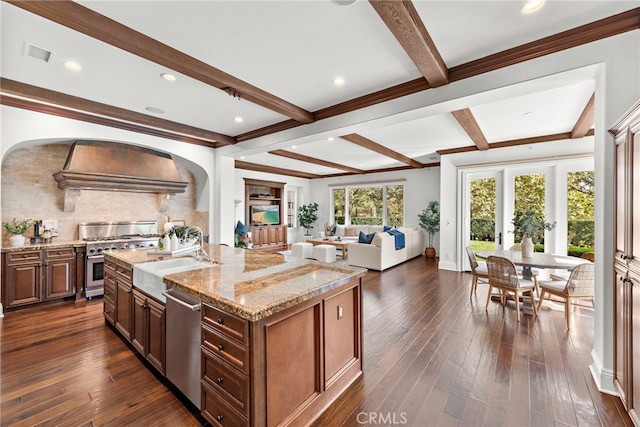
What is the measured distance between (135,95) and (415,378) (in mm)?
4282

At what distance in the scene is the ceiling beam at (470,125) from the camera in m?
3.57

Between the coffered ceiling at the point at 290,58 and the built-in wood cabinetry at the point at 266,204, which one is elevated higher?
the coffered ceiling at the point at 290,58

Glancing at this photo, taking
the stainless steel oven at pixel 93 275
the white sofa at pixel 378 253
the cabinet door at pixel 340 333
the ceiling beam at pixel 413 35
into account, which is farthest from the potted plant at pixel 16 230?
the white sofa at pixel 378 253

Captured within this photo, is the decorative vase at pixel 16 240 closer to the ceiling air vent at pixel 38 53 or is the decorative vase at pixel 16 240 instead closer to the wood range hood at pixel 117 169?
the wood range hood at pixel 117 169

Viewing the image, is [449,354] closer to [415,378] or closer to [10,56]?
[415,378]

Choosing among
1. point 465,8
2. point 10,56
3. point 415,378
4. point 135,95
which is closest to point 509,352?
point 415,378

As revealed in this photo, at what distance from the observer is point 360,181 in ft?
31.5

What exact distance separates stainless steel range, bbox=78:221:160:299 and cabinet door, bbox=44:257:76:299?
0.56 ft

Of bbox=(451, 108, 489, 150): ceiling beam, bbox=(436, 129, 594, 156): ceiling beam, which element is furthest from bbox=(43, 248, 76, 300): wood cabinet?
bbox=(436, 129, 594, 156): ceiling beam

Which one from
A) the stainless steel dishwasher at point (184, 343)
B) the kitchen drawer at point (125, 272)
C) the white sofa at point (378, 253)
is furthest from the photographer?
the white sofa at point (378, 253)

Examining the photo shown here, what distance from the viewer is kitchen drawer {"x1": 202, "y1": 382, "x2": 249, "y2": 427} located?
1482mm

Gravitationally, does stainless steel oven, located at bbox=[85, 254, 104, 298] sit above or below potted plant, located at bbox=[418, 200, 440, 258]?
below

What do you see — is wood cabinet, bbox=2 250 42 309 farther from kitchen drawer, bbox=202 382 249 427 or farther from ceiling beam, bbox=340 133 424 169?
ceiling beam, bbox=340 133 424 169

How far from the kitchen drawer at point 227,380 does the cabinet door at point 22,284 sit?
3.66 metres
